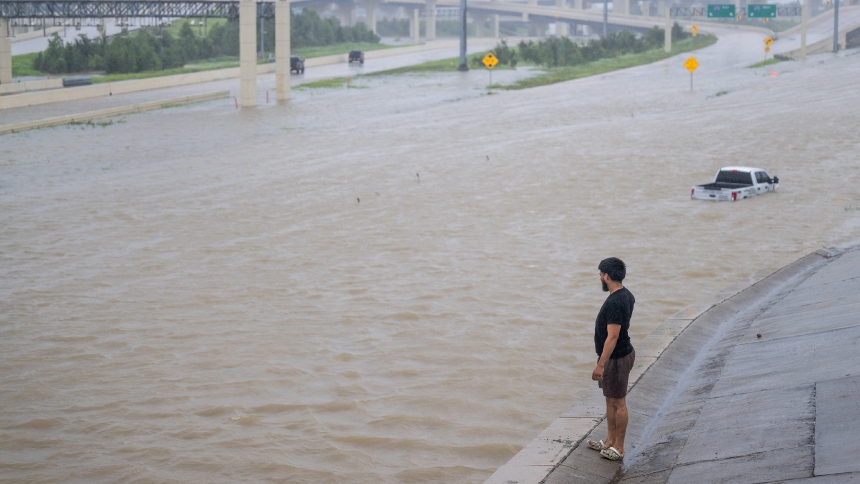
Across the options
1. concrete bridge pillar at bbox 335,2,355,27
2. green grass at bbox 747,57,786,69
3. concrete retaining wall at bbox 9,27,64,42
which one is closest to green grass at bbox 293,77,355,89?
green grass at bbox 747,57,786,69

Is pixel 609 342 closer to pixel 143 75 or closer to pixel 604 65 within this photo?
pixel 143 75

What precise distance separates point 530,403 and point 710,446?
351 cm

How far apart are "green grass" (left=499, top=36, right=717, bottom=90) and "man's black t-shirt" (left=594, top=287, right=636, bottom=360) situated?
60062 millimetres

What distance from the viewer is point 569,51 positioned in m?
94.7

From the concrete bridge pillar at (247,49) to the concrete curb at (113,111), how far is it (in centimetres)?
485

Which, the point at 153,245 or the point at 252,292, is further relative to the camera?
the point at 153,245

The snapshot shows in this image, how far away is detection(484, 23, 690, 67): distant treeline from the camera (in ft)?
303

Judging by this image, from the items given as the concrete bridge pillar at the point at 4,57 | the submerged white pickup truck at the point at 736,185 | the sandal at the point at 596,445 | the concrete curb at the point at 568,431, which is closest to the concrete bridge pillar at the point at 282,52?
the concrete bridge pillar at the point at 4,57

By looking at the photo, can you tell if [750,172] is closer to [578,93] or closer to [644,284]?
[644,284]

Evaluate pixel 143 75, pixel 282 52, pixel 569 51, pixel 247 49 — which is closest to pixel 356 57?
pixel 569 51

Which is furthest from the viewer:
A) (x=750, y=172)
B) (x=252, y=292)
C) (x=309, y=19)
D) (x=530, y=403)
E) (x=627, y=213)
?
(x=309, y=19)

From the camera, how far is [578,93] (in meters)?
62.7

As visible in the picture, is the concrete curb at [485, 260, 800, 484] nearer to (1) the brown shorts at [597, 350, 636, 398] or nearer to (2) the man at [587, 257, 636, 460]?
(2) the man at [587, 257, 636, 460]

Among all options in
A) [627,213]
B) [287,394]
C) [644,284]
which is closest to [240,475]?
[287,394]
